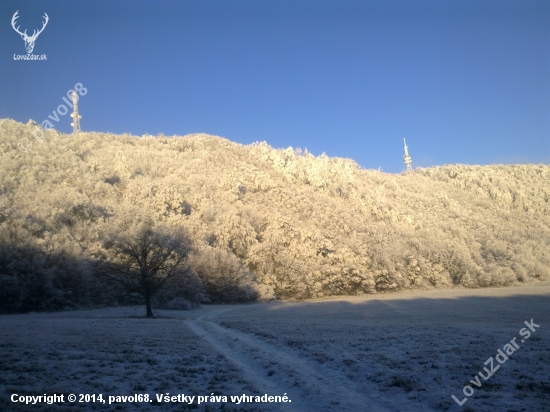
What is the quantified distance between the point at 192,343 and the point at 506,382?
1133 centimetres

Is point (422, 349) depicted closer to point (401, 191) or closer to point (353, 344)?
point (353, 344)

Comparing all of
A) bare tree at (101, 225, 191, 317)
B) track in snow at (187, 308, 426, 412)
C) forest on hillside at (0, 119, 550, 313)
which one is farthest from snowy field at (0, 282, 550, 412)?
forest on hillside at (0, 119, 550, 313)

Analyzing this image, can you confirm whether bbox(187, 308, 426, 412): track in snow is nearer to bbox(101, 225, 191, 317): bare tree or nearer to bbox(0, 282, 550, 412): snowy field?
bbox(0, 282, 550, 412): snowy field

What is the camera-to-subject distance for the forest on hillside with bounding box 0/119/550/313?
133ft

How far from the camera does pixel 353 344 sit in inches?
577

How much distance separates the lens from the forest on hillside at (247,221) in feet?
133

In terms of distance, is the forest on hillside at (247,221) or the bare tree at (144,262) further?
the forest on hillside at (247,221)

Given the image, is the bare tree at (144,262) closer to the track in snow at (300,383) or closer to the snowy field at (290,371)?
the snowy field at (290,371)

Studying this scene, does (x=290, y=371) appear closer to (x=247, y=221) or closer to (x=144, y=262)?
(x=144, y=262)

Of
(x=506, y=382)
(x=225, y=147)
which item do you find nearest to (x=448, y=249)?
(x=225, y=147)

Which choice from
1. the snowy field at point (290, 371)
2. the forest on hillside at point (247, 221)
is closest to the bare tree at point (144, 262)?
the forest on hillside at point (247, 221)

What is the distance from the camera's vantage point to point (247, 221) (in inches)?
2648

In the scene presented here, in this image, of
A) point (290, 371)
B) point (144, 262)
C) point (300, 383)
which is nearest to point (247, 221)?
point (144, 262)

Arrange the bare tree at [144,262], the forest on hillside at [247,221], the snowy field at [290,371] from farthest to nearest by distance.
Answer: the forest on hillside at [247,221]
the bare tree at [144,262]
the snowy field at [290,371]
